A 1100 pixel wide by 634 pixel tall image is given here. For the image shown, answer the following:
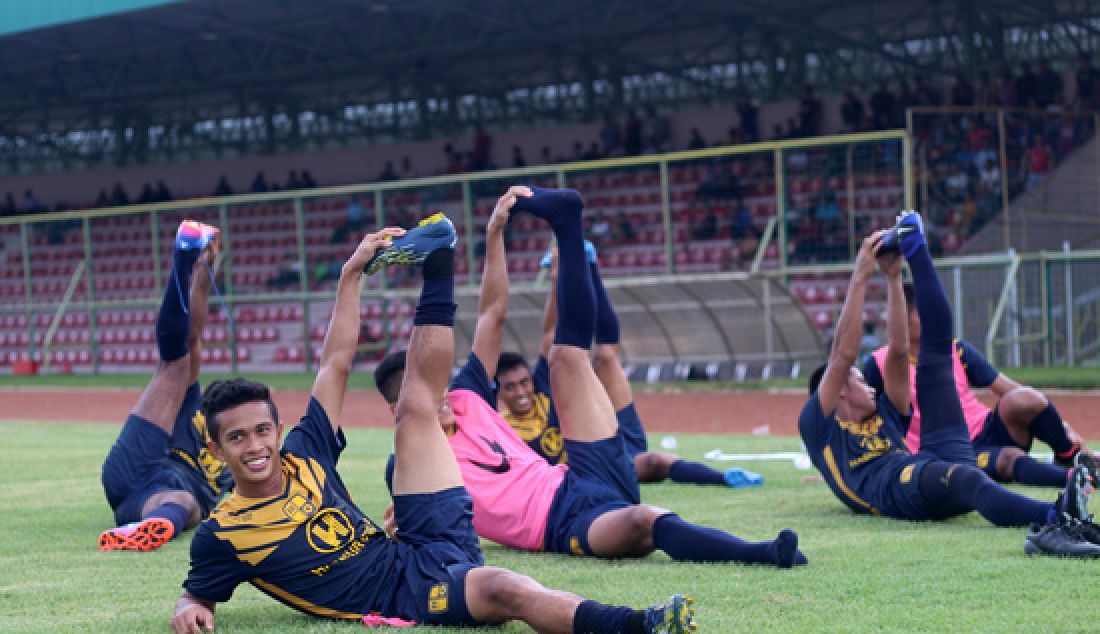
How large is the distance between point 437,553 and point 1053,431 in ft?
16.5

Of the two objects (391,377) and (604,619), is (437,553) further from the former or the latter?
(391,377)

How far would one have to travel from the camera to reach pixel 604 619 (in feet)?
13.9

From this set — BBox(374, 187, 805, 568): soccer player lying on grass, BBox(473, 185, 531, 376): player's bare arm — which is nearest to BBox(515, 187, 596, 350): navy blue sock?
BBox(374, 187, 805, 568): soccer player lying on grass

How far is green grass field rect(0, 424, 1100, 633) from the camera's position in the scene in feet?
15.5

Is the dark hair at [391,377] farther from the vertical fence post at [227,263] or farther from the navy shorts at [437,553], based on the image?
the vertical fence post at [227,263]

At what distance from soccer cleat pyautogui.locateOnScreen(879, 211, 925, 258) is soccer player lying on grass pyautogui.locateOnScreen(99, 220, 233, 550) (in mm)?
3767

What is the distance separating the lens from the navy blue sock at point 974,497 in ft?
21.2

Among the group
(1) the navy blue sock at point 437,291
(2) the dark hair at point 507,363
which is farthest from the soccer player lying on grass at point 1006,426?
(1) the navy blue sock at point 437,291

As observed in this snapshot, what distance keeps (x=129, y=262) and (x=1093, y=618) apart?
2532 cm

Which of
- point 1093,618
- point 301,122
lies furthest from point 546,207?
point 301,122

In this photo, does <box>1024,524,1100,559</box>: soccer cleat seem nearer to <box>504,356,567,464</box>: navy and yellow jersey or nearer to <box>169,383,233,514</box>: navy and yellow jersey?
<box>504,356,567,464</box>: navy and yellow jersey

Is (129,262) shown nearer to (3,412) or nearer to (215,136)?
(3,412)

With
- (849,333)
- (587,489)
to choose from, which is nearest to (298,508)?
(587,489)

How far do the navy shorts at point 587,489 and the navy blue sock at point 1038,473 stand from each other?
10.2ft
